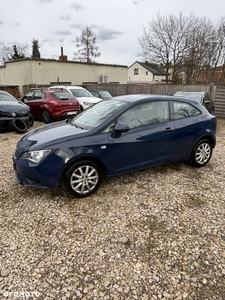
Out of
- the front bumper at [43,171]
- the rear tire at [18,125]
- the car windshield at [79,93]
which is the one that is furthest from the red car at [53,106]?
the front bumper at [43,171]

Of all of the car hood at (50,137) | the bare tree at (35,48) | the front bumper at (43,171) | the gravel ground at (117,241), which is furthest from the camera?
the bare tree at (35,48)

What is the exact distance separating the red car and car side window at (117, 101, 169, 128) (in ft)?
17.9

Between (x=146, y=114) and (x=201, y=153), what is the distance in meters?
1.58

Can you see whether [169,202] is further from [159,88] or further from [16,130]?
[159,88]

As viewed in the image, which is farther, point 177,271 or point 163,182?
point 163,182

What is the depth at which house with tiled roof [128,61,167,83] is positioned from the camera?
43869 mm

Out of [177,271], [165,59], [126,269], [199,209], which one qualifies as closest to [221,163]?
[199,209]

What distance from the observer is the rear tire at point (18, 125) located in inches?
277

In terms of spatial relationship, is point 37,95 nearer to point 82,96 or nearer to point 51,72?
point 82,96

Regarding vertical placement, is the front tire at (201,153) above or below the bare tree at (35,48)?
below

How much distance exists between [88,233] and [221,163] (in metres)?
3.59

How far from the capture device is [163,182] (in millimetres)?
3697

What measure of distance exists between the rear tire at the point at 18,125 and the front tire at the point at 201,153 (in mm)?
5771

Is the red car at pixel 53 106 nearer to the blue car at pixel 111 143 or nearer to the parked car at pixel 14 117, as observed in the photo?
the parked car at pixel 14 117
